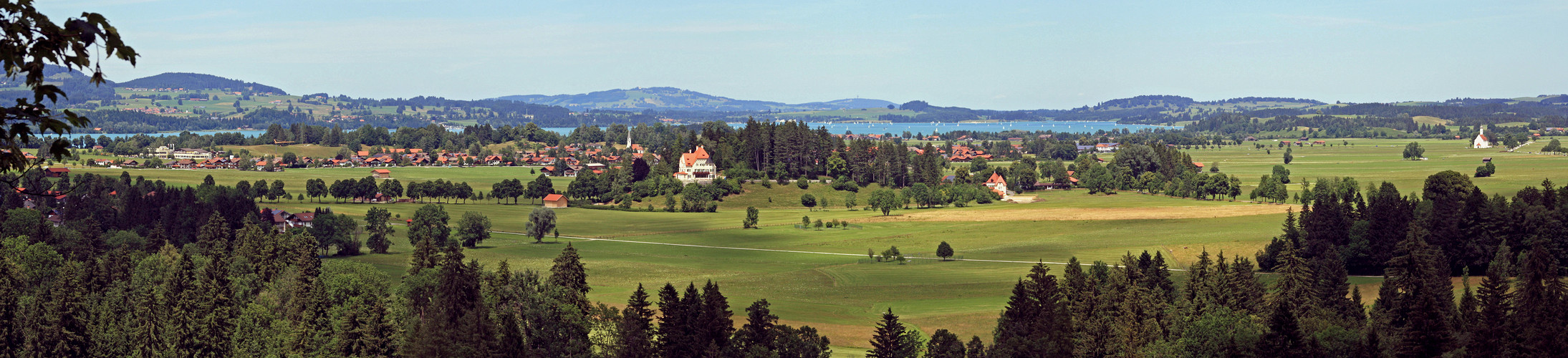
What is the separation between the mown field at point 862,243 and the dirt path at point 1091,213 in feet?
0.93

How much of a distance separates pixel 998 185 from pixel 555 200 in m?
55.8

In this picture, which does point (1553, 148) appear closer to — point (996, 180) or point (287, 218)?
point (996, 180)

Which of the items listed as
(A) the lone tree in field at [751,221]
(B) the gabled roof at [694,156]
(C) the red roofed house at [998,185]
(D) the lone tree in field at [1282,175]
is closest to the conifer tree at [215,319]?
(A) the lone tree in field at [751,221]

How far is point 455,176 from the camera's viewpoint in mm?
171500

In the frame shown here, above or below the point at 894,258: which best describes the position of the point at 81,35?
above

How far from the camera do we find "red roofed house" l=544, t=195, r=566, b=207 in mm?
132875

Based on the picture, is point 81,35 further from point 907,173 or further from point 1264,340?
point 907,173

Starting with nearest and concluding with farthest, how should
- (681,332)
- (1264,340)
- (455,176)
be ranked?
1. (1264,340)
2. (681,332)
3. (455,176)

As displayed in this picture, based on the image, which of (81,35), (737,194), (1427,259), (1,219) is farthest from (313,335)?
(737,194)

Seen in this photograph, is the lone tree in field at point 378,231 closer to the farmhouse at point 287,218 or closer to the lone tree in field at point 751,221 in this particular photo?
the farmhouse at point 287,218

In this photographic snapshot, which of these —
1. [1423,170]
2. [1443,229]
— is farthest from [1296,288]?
[1423,170]

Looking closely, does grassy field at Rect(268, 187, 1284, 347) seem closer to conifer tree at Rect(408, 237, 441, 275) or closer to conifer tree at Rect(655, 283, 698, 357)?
conifer tree at Rect(655, 283, 698, 357)

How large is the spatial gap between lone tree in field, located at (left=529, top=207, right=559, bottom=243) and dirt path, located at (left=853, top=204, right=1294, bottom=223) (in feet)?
104

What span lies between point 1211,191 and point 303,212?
101m
